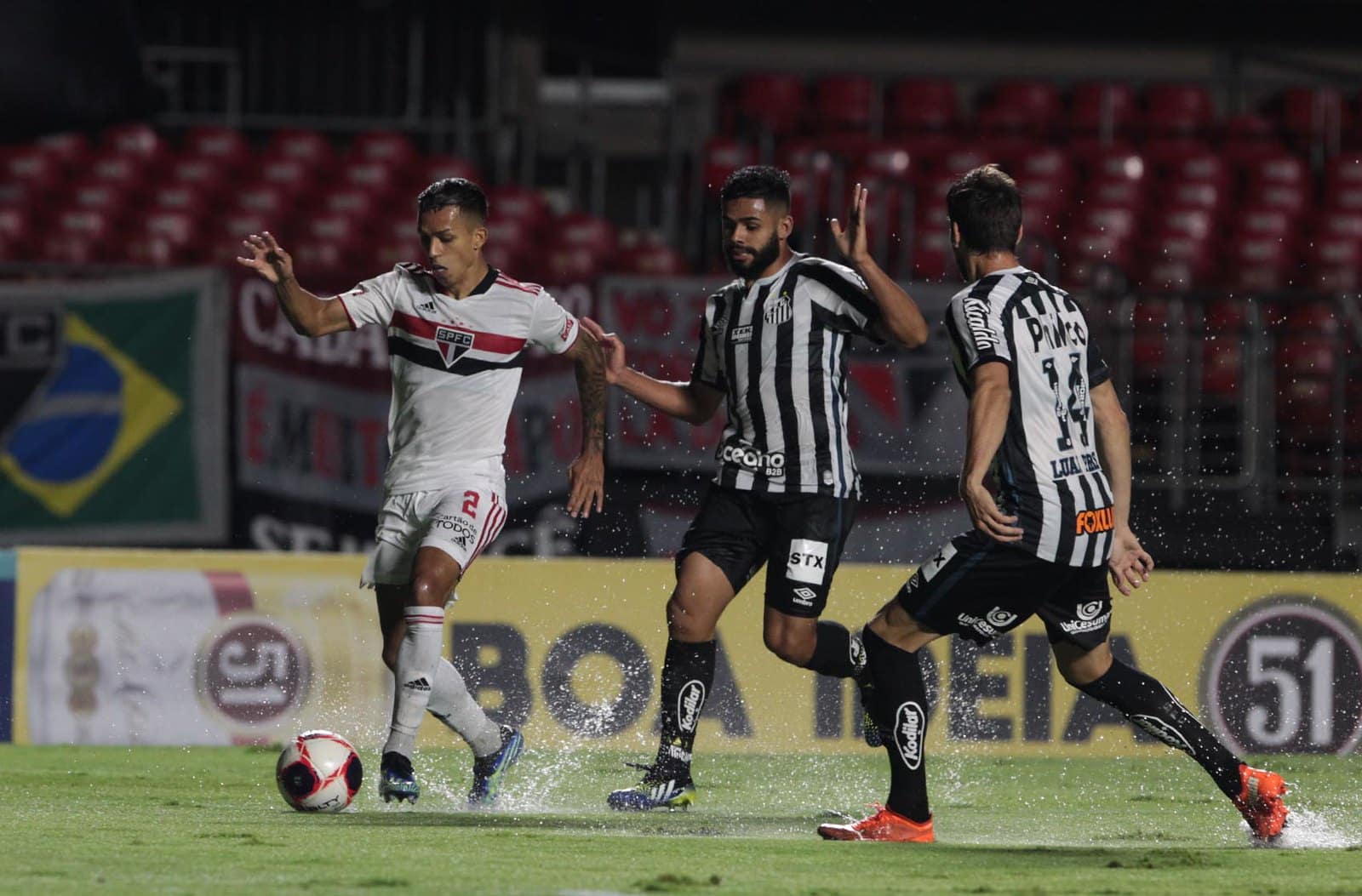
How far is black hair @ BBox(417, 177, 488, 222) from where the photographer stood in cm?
661

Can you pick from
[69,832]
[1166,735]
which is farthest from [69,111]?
[1166,735]

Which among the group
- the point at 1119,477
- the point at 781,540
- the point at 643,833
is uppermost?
the point at 1119,477

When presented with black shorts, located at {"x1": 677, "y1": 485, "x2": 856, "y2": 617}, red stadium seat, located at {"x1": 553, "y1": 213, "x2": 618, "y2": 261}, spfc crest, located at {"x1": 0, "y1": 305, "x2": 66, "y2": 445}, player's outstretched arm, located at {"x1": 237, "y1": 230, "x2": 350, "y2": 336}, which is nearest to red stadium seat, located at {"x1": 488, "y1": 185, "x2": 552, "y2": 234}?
red stadium seat, located at {"x1": 553, "y1": 213, "x2": 618, "y2": 261}

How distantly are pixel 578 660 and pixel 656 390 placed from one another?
2.50m

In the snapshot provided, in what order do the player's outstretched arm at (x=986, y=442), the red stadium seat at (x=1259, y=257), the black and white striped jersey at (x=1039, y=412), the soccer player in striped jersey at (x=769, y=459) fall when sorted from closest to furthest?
the player's outstretched arm at (x=986, y=442)
the black and white striped jersey at (x=1039, y=412)
the soccer player in striped jersey at (x=769, y=459)
the red stadium seat at (x=1259, y=257)

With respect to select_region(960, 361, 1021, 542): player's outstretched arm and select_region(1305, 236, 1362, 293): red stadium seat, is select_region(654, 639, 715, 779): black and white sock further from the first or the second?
select_region(1305, 236, 1362, 293): red stadium seat

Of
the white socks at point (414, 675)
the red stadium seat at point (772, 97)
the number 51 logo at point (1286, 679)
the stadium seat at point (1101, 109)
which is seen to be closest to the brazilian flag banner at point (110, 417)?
the white socks at point (414, 675)

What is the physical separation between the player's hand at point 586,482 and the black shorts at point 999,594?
1294mm

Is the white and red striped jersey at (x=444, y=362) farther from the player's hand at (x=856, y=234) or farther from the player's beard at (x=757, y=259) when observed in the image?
the player's hand at (x=856, y=234)

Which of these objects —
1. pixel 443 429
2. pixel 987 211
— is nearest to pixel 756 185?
pixel 987 211

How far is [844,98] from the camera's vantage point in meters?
17.5

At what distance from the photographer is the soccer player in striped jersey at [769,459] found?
21.7 feet

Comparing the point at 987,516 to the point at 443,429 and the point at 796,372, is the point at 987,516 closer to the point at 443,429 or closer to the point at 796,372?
the point at 796,372

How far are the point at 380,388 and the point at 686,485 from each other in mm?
1714
